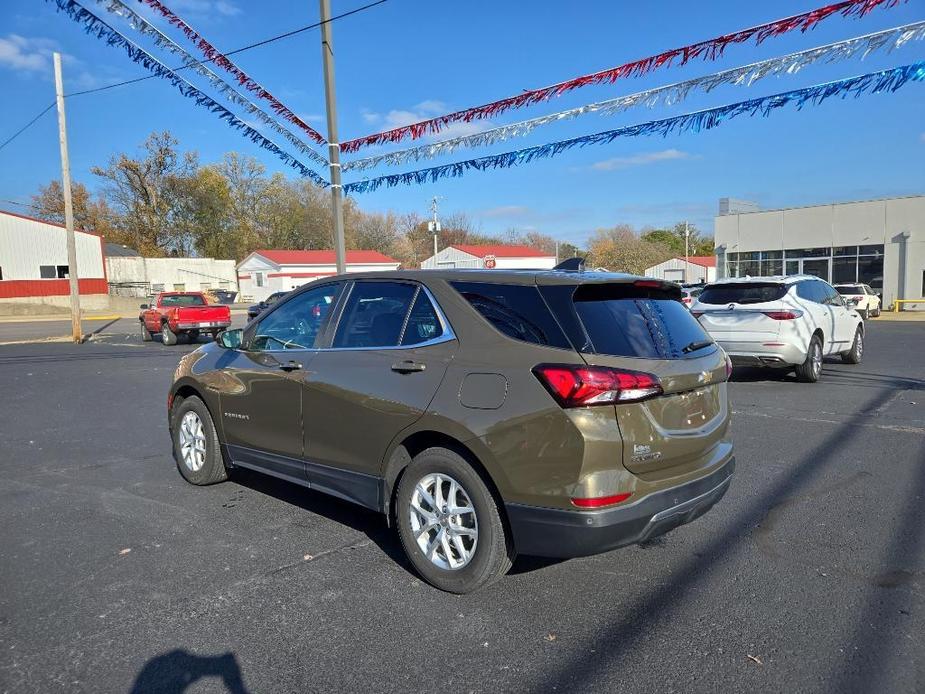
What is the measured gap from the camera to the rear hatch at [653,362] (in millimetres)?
3166

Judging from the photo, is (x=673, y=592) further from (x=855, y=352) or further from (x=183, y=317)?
(x=183, y=317)

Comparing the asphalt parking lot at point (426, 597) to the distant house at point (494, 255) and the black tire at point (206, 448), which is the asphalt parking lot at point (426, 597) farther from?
the distant house at point (494, 255)

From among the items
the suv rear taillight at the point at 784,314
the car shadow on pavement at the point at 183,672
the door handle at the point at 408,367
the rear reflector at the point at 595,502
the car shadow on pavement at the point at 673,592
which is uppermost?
the door handle at the point at 408,367

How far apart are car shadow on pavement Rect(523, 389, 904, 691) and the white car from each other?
4.04 m

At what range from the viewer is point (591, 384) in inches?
120

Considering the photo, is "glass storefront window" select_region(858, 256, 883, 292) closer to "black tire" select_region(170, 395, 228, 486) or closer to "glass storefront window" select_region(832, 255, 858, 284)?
"glass storefront window" select_region(832, 255, 858, 284)

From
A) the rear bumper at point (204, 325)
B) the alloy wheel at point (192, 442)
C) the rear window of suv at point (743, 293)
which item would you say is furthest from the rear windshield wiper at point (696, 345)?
the rear bumper at point (204, 325)

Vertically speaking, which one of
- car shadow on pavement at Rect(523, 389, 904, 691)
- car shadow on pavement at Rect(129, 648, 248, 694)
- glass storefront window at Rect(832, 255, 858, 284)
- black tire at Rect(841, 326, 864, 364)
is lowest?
car shadow on pavement at Rect(523, 389, 904, 691)

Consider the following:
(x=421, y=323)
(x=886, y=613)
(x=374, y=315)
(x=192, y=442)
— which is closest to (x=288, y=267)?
(x=192, y=442)

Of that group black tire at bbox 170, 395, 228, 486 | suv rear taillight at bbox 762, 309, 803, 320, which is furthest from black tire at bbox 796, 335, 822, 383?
black tire at bbox 170, 395, 228, 486

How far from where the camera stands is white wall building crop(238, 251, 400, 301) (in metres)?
55.3

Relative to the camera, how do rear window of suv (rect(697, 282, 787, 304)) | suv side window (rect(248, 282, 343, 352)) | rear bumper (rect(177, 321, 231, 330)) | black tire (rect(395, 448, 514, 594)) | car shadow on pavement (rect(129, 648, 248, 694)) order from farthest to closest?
1. rear bumper (rect(177, 321, 231, 330))
2. rear window of suv (rect(697, 282, 787, 304))
3. suv side window (rect(248, 282, 343, 352))
4. black tire (rect(395, 448, 514, 594))
5. car shadow on pavement (rect(129, 648, 248, 694))

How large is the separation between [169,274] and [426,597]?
61.1m

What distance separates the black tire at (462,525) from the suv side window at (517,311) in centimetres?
72
